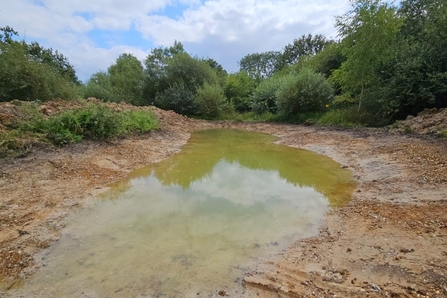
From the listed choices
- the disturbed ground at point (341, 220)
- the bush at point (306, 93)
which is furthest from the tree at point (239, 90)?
the disturbed ground at point (341, 220)

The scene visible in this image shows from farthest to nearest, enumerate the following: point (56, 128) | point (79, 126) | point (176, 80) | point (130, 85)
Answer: point (130, 85)
point (176, 80)
point (79, 126)
point (56, 128)

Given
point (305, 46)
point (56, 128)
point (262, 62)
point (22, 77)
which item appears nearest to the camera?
point (56, 128)

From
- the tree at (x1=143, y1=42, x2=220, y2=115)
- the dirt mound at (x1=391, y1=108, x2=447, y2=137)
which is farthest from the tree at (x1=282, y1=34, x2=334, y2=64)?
the dirt mound at (x1=391, y1=108, x2=447, y2=137)

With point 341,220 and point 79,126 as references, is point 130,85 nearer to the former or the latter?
point 79,126

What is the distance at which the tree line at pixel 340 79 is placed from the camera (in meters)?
12.4

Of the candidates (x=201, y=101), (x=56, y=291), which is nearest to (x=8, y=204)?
(x=56, y=291)

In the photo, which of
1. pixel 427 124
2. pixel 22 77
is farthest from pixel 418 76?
pixel 22 77

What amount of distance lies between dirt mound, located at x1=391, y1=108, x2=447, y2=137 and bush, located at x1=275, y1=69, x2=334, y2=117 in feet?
19.9

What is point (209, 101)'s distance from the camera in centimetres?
2248

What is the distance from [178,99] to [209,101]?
9.23 ft

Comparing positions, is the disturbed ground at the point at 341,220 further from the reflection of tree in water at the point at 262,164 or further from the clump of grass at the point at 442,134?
the reflection of tree in water at the point at 262,164

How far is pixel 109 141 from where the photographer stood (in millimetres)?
9992

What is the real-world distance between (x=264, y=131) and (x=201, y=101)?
7477 mm

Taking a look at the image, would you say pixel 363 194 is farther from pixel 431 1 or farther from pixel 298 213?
pixel 431 1
